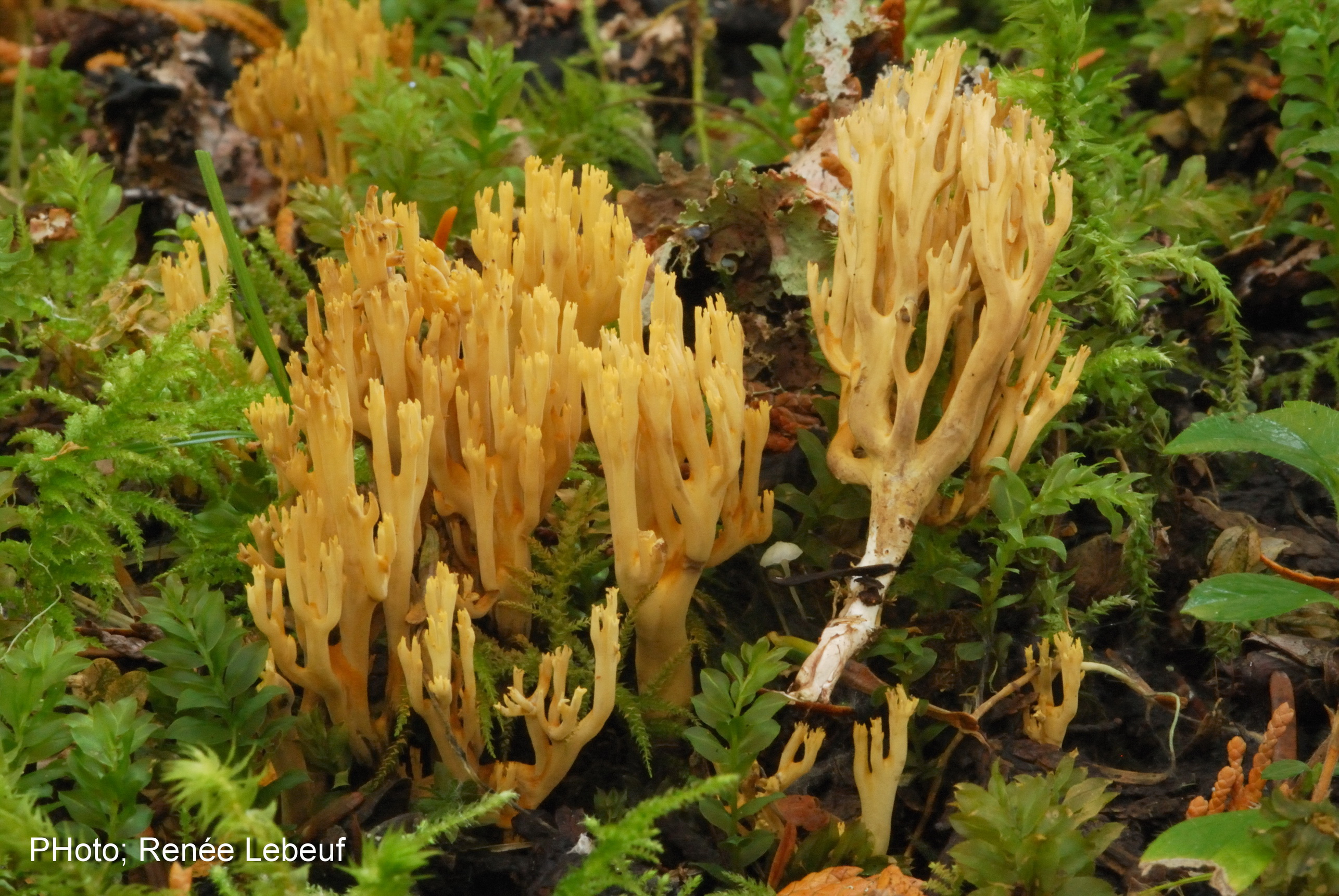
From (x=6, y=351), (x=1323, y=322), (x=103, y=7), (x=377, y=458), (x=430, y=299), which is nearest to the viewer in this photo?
(x=377, y=458)

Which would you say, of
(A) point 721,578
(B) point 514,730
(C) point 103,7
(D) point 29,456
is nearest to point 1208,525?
(A) point 721,578

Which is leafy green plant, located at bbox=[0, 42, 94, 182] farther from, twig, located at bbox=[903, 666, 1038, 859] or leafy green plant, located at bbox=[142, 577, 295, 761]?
twig, located at bbox=[903, 666, 1038, 859]

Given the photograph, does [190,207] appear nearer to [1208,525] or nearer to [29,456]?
[29,456]

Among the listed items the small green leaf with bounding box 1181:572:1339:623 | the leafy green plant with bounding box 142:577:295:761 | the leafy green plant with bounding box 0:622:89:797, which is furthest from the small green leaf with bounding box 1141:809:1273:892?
the leafy green plant with bounding box 0:622:89:797

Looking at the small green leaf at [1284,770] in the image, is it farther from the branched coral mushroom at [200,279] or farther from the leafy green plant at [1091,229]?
the branched coral mushroom at [200,279]

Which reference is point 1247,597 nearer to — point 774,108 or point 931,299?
point 931,299

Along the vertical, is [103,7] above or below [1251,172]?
above

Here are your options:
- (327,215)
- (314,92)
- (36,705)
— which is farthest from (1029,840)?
(314,92)
